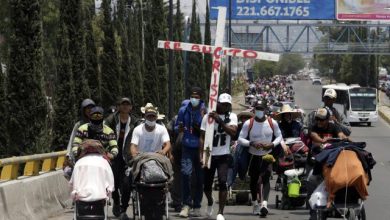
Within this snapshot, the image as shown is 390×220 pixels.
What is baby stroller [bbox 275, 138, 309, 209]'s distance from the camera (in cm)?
1466

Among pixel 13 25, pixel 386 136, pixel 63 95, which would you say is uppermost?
pixel 13 25

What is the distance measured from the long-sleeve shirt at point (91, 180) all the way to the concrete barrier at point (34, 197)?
1924mm

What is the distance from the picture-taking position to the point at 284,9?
58281mm

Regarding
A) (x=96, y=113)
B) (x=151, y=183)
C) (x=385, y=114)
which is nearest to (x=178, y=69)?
(x=385, y=114)

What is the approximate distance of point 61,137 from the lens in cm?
2420

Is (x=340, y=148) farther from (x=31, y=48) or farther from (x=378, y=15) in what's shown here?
(x=378, y=15)

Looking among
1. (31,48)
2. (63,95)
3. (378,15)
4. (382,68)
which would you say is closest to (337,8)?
(378,15)

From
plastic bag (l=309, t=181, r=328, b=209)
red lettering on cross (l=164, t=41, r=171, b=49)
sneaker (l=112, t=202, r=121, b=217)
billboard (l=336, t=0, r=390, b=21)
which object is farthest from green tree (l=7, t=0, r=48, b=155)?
billboard (l=336, t=0, r=390, b=21)

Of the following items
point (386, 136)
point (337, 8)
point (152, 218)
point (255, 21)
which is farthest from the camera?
point (255, 21)

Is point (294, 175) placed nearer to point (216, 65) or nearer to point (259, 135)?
point (259, 135)

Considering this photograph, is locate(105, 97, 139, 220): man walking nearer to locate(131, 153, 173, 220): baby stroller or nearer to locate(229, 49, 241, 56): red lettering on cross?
locate(131, 153, 173, 220): baby stroller

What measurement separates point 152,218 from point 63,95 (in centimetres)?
1331

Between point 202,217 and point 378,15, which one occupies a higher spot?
point 378,15

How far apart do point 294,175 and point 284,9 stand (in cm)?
4462
